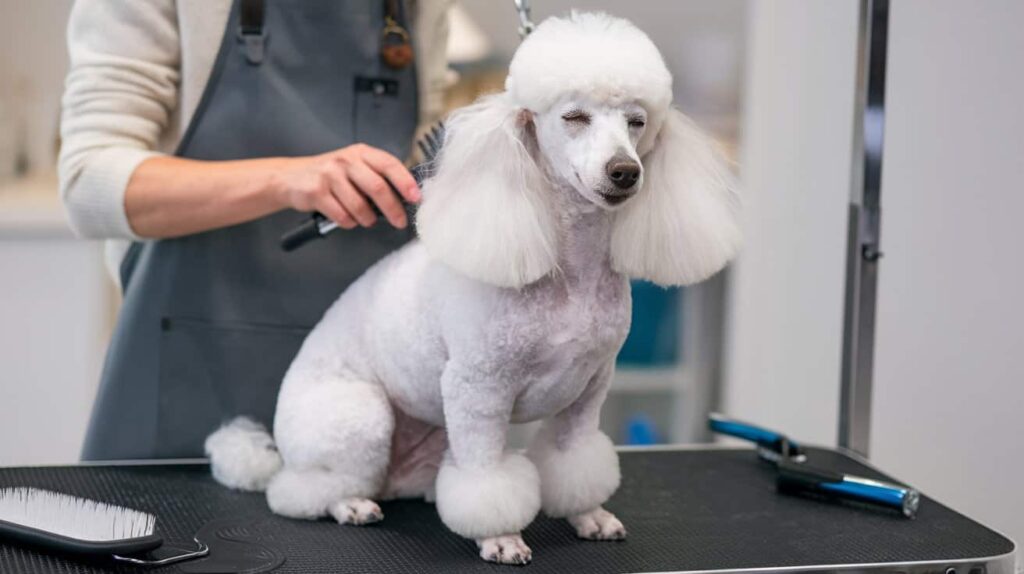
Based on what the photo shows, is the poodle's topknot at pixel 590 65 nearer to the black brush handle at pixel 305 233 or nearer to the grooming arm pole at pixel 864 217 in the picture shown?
the black brush handle at pixel 305 233

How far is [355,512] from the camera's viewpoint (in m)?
0.93

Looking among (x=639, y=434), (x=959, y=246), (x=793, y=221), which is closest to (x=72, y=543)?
(x=959, y=246)

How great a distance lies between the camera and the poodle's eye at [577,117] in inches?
30.1

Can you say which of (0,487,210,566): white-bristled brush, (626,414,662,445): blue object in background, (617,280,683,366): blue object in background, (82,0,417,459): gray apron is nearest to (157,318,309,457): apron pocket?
(82,0,417,459): gray apron

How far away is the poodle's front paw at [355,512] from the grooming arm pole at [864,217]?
58 cm

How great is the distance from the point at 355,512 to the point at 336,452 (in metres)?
0.06

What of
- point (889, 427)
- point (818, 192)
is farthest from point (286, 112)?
point (818, 192)

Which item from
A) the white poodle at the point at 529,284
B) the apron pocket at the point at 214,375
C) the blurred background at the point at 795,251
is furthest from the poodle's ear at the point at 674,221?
the apron pocket at the point at 214,375

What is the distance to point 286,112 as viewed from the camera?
1.15 meters

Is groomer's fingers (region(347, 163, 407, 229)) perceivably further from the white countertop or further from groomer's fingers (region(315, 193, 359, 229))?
the white countertop

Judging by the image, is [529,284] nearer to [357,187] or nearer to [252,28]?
[357,187]

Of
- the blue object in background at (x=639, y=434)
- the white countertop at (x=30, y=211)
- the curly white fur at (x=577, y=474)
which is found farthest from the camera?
the white countertop at (x=30, y=211)

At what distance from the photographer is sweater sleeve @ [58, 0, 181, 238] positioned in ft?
3.47

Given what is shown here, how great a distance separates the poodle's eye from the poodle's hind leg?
33cm
